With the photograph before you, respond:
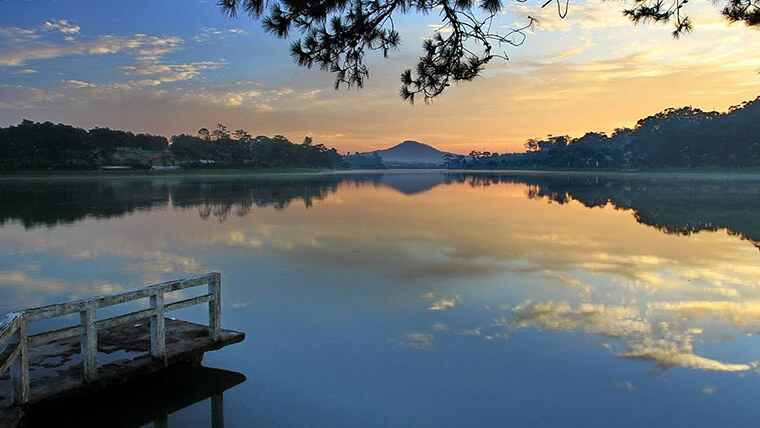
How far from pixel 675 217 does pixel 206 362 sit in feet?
68.9

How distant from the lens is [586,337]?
7148mm

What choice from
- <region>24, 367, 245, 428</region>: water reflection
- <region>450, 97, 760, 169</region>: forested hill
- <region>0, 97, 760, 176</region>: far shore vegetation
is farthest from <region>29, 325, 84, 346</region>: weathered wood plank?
<region>450, 97, 760, 169</region>: forested hill

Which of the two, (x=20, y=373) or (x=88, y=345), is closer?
(x=20, y=373)

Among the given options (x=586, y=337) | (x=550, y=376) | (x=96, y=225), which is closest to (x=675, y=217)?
(x=586, y=337)

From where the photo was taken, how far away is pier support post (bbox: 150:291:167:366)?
220 inches

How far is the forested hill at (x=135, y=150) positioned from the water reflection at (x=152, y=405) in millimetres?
72952

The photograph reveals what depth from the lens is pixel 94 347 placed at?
5102 millimetres

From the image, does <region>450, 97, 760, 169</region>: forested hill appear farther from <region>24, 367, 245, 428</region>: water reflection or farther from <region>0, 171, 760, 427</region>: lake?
<region>24, 367, 245, 428</region>: water reflection

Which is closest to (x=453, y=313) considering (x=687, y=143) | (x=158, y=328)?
(x=158, y=328)

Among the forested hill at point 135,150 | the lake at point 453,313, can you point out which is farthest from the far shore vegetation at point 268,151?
the lake at point 453,313

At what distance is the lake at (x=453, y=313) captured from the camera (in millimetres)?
5363

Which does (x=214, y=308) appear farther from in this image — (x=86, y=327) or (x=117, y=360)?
(x=86, y=327)

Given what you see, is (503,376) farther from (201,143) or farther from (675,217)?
(201,143)

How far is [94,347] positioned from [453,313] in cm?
505
